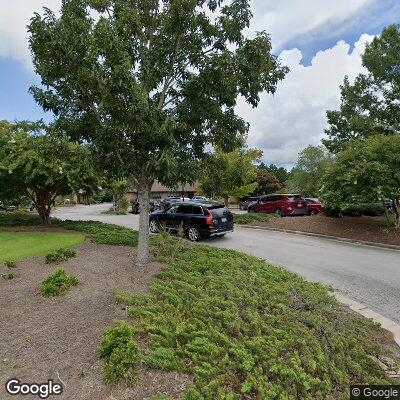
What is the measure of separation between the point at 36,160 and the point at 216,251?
798 cm

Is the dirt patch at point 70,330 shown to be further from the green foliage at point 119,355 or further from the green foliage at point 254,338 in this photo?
the green foliage at point 254,338

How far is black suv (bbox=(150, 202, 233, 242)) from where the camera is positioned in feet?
43.2

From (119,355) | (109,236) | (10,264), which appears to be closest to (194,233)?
(109,236)

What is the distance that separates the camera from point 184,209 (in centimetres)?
1396

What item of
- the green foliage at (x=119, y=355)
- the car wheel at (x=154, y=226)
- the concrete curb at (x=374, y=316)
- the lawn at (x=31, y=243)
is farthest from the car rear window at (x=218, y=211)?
the green foliage at (x=119, y=355)

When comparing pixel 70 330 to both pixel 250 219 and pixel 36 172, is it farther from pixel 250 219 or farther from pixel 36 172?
pixel 250 219

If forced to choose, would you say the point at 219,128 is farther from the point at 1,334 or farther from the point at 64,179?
the point at 64,179

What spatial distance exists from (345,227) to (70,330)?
14614 mm

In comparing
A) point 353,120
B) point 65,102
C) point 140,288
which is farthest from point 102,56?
point 353,120

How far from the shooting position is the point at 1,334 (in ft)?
13.8

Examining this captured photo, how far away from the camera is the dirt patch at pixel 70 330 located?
3.20 m

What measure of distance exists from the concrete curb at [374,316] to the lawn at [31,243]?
777 centimetres

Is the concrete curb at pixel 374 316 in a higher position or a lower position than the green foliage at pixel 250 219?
lower

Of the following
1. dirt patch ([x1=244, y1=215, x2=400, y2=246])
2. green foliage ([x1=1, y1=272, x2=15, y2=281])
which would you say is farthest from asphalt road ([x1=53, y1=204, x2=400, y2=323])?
green foliage ([x1=1, y1=272, x2=15, y2=281])
